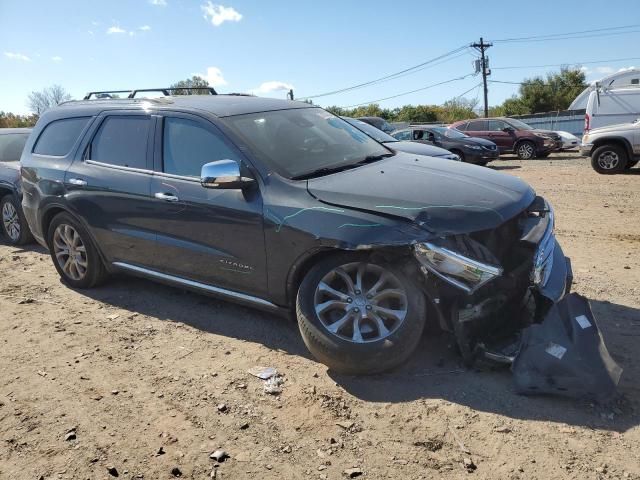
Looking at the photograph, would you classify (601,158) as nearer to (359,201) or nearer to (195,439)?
(359,201)

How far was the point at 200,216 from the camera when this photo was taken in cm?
399

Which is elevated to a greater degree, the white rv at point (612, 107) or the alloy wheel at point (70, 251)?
the white rv at point (612, 107)

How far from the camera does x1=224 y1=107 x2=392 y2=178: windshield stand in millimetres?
3877

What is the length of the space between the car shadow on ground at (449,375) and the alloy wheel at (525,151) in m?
16.3

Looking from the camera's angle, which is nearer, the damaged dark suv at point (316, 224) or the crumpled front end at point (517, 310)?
the crumpled front end at point (517, 310)

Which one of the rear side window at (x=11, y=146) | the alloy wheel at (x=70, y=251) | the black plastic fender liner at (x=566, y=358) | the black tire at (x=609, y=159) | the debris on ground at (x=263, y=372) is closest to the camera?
the black plastic fender liner at (x=566, y=358)

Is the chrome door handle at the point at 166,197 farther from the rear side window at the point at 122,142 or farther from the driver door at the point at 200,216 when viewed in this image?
the rear side window at the point at 122,142

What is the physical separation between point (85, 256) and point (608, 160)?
11.9 meters

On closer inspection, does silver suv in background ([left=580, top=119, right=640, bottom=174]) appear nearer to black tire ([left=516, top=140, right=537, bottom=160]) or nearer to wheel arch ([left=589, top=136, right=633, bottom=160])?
wheel arch ([left=589, top=136, right=633, bottom=160])

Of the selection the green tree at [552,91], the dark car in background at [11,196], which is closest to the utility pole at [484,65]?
the green tree at [552,91]

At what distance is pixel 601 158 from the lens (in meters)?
12.9

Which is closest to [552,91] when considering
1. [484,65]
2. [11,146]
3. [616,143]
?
[484,65]

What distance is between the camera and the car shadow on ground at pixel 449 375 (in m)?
2.89

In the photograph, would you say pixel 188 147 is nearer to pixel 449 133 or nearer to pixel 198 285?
pixel 198 285
